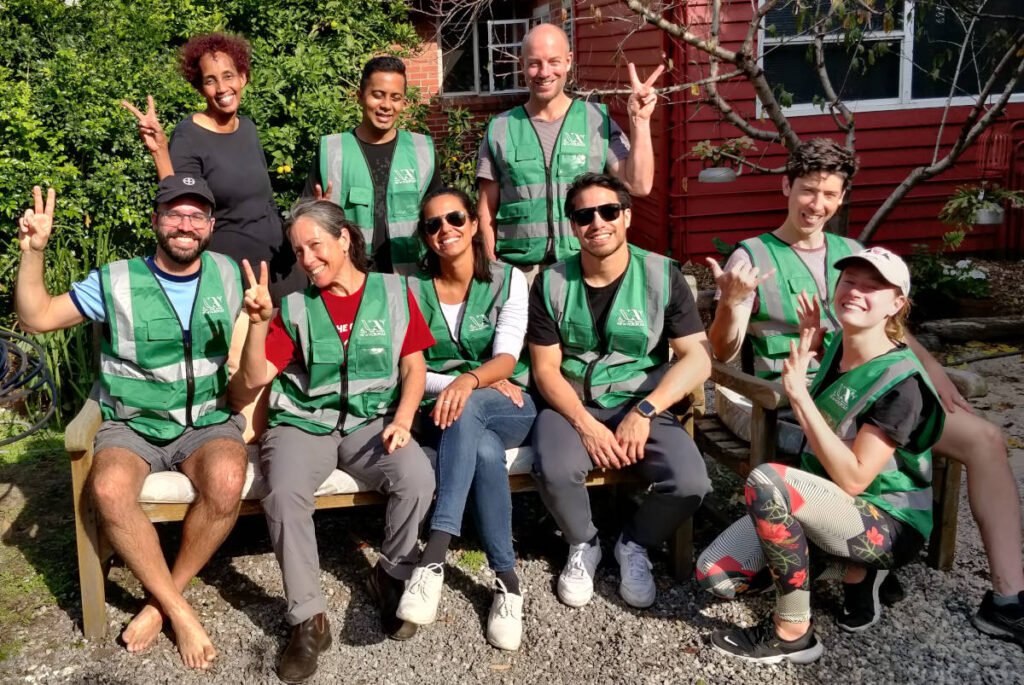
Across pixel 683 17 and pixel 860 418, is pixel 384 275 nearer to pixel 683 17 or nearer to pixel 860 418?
pixel 860 418

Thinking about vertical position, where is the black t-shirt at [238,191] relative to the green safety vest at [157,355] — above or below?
above

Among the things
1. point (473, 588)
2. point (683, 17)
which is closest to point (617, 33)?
point (683, 17)

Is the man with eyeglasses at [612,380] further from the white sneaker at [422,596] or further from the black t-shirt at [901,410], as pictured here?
the black t-shirt at [901,410]

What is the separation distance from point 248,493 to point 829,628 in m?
2.14

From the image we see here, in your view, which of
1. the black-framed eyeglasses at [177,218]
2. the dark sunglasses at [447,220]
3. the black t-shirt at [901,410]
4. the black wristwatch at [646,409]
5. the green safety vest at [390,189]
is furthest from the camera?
the green safety vest at [390,189]

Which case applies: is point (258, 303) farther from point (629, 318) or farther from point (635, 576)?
point (635, 576)

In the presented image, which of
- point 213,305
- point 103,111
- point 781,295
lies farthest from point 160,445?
point 103,111

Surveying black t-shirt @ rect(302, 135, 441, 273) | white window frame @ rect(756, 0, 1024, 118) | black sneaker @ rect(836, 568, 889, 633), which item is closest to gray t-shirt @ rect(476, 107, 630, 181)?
black t-shirt @ rect(302, 135, 441, 273)

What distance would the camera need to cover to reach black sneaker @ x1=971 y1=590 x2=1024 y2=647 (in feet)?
11.6

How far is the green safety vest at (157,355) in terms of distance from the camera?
3746 mm

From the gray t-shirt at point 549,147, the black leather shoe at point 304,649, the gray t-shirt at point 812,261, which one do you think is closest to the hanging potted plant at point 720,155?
the gray t-shirt at point 549,147

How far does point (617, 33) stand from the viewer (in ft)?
34.8

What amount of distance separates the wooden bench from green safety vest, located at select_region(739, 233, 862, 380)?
A: 0.47ft

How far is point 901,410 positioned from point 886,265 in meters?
0.47
